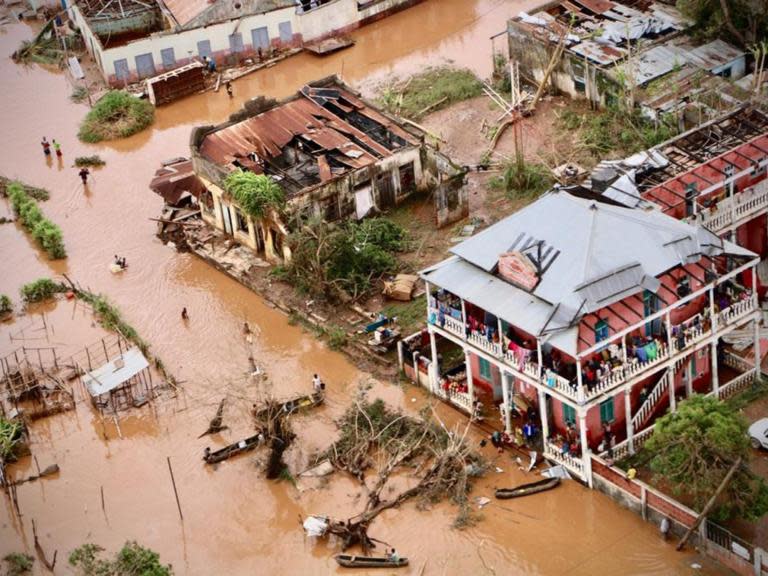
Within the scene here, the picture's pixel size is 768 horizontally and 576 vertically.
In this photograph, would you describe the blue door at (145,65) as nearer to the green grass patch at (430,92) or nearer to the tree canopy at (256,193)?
the green grass patch at (430,92)

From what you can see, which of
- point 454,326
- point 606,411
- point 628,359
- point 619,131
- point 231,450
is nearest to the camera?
point 628,359

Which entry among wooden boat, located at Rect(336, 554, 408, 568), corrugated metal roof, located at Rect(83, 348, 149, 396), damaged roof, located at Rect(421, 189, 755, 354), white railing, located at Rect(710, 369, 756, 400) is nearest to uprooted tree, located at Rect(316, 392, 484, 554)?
wooden boat, located at Rect(336, 554, 408, 568)

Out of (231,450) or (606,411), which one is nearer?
(606,411)

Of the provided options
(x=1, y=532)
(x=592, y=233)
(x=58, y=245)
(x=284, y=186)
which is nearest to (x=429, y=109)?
(x=284, y=186)

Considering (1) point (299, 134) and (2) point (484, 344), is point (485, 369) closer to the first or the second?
(2) point (484, 344)

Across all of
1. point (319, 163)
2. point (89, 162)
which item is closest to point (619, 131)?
point (319, 163)

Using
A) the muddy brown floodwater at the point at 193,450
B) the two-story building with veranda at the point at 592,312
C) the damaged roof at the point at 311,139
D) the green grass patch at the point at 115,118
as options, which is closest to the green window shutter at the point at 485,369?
the two-story building with veranda at the point at 592,312

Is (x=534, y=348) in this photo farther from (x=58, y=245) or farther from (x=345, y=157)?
(x=58, y=245)
